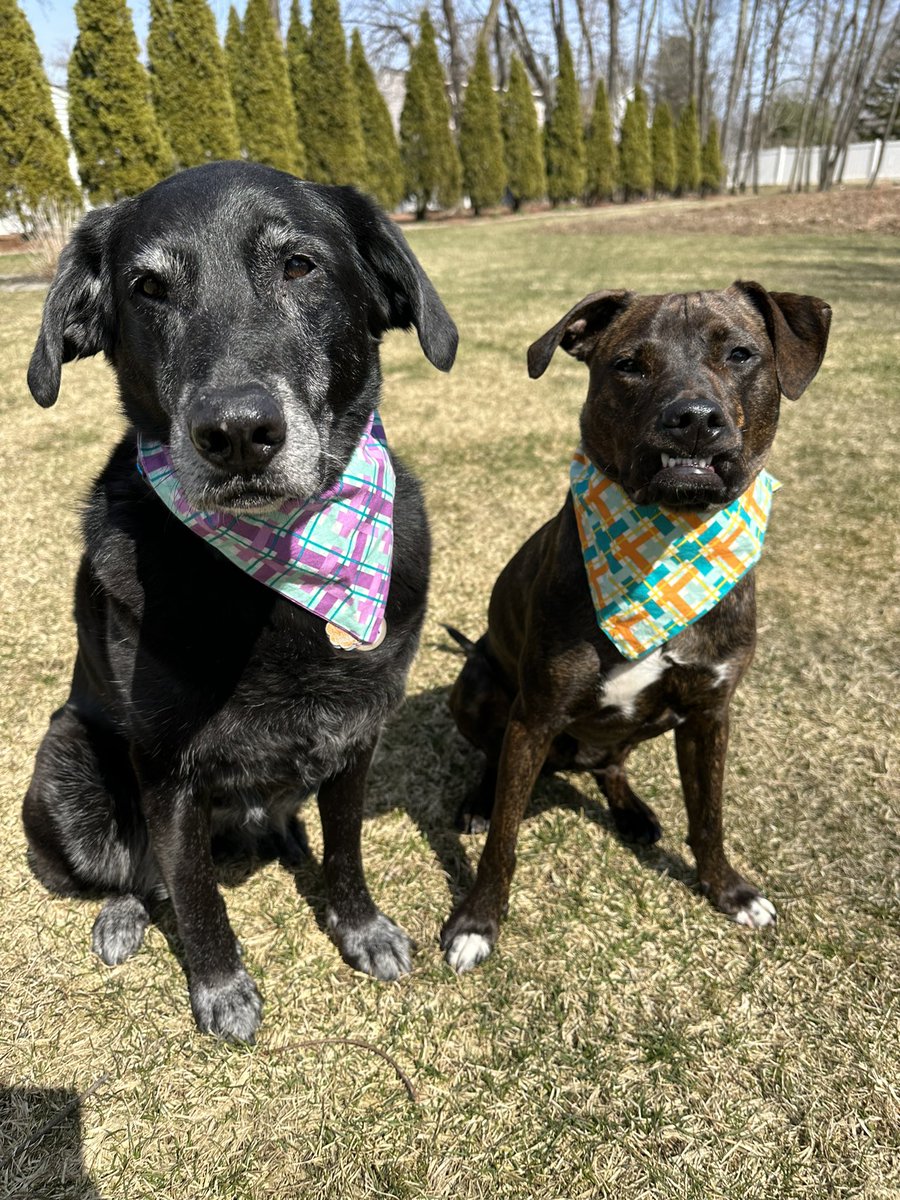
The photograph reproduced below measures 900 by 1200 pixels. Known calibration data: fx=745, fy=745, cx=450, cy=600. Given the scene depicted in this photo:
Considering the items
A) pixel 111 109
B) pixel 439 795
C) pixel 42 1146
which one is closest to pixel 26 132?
pixel 111 109

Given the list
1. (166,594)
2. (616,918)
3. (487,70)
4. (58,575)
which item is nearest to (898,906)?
(616,918)

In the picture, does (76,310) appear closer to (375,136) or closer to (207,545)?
(207,545)

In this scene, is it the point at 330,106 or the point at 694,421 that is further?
the point at 330,106

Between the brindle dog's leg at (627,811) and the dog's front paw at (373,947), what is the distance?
876 mm

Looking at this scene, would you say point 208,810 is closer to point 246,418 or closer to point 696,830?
point 246,418

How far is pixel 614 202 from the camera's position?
32.4 metres

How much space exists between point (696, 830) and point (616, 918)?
1.27 ft

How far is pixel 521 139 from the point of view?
2686cm

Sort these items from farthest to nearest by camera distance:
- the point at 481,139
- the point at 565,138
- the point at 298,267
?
1. the point at 565,138
2. the point at 481,139
3. the point at 298,267

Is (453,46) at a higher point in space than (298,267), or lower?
higher

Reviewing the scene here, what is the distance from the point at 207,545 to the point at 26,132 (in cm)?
1415

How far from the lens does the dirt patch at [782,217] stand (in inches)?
749

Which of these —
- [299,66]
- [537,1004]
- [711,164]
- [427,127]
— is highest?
[299,66]

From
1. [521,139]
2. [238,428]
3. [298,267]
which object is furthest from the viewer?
[521,139]
